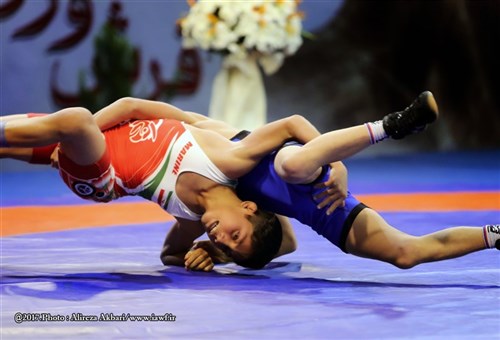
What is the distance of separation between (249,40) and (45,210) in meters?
2.58

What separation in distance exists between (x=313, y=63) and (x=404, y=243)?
7028mm

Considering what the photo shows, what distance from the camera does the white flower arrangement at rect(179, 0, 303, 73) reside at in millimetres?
7594

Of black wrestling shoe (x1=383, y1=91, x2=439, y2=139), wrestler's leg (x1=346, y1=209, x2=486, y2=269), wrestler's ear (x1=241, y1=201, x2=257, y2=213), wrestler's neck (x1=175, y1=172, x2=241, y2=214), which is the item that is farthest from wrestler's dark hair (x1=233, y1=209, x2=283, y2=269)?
black wrestling shoe (x1=383, y1=91, x2=439, y2=139)

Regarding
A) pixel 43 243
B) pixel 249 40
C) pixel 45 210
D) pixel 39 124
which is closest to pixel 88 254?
pixel 43 243

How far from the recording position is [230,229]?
12.1ft

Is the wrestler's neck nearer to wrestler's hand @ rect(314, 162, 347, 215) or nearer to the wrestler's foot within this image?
wrestler's hand @ rect(314, 162, 347, 215)

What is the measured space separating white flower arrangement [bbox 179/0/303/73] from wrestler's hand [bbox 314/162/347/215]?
4056 mm

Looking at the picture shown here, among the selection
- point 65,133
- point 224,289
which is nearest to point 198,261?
point 224,289

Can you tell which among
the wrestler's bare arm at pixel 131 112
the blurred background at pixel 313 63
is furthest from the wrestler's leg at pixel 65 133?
the blurred background at pixel 313 63

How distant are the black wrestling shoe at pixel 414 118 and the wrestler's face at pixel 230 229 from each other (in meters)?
0.76

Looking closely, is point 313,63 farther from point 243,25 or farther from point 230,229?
point 230,229

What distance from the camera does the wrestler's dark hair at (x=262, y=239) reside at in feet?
12.4

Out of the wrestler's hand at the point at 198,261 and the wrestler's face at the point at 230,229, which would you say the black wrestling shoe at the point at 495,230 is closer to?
the wrestler's face at the point at 230,229

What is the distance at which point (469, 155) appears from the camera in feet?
33.6
